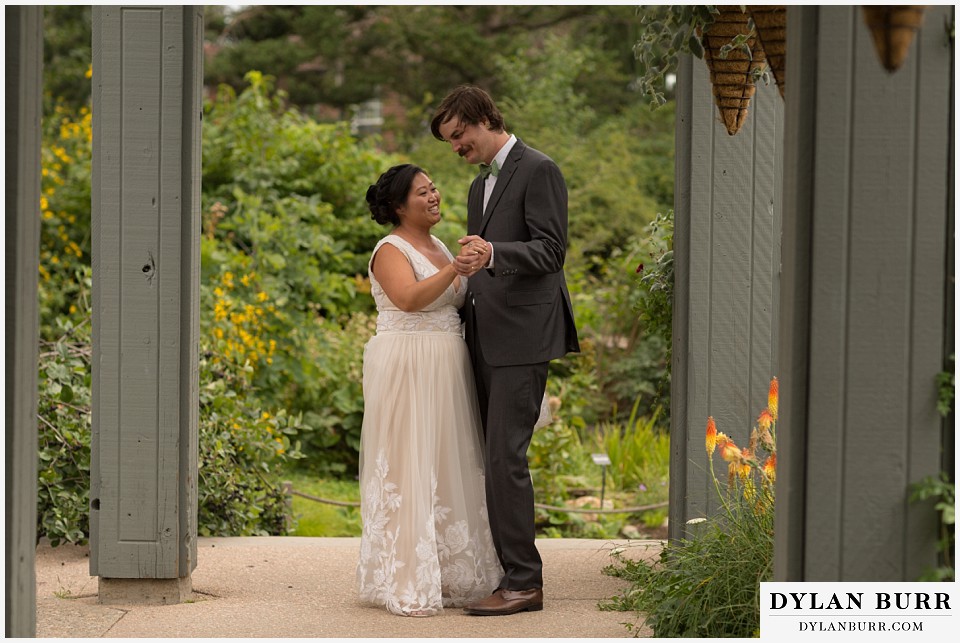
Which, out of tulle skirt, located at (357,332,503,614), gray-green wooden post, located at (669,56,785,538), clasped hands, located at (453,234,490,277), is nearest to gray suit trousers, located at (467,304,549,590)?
tulle skirt, located at (357,332,503,614)

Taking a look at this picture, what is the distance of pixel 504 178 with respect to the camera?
4.39 metres

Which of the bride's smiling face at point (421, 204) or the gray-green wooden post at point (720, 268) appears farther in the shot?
the gray-green wooden post at point (720, 268)

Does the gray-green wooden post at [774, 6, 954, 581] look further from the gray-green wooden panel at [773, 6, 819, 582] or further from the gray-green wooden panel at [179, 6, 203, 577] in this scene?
the gray-green wooden panel at [179, 6, 203, 577]

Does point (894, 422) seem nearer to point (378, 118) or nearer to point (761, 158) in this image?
point (761, 158)

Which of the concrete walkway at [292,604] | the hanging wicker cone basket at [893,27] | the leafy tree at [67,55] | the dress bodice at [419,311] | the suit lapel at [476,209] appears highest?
the leafy tree at [67,55]

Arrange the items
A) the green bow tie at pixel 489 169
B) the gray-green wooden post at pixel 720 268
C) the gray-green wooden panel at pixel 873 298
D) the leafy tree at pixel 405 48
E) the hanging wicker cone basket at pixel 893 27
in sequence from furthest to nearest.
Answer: the leafy tree at pixel 405 48 → the gray-green wooden post at pixel 720 268 → the green bow tie at pixel 489 169 → the gray-green wooden panel at pixel 873 298 → the hanging wicker cone basket at pixel 893 27

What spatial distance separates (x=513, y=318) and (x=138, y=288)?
1.35 metres

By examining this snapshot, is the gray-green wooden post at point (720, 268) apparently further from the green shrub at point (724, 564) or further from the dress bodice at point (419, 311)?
the dress bodice at point (419, 311)

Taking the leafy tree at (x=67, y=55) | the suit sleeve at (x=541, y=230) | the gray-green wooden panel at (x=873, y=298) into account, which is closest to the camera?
the gray-green wooden panel at (x=873, y=298)

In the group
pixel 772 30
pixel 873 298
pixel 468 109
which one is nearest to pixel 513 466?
pixel 468 109

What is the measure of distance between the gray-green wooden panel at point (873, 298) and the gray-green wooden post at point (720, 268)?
6.52 feet

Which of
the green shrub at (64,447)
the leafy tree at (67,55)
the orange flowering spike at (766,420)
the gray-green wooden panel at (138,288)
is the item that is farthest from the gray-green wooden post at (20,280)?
the leafy tree at (67,55)

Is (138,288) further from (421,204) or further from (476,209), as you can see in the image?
(476,209)

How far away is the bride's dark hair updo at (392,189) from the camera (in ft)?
14.7
